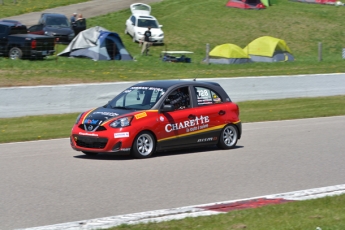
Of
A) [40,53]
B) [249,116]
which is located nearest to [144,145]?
[249,116]

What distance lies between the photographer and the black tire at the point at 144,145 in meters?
11.7

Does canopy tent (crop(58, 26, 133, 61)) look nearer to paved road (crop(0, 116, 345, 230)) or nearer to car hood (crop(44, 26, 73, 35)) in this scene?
car hood (crop(44, 26, 73, 35))

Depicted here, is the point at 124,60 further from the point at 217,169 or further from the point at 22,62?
the point at 217,169

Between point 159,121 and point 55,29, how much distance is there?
21.0 m

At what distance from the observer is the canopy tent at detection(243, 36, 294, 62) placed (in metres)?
32.8

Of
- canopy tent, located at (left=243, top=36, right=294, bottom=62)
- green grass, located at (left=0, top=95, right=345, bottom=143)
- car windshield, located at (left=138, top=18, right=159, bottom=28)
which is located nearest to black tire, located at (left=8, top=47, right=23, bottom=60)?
green grass, located at (left=0, top=95, right=345, bottom=143)

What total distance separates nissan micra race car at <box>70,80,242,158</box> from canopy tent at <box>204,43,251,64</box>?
1723cm

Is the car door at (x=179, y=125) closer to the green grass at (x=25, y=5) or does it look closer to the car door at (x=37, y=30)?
the car door at (x=37, y=30)

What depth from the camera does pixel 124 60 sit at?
2803 centimetres

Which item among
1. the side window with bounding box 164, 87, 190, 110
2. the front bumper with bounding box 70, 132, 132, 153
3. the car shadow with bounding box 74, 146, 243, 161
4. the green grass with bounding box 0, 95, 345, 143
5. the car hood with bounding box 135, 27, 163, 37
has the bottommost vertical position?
the green grass with bounding box 0, 95, 345, 143

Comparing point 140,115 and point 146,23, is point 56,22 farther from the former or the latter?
point 140,115

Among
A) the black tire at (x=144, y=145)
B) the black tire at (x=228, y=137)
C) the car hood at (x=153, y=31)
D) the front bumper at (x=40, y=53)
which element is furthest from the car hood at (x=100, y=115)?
the car hood at (x=153, y=31)

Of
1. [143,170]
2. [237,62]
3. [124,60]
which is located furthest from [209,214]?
[237,62]

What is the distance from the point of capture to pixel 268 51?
108 feet
